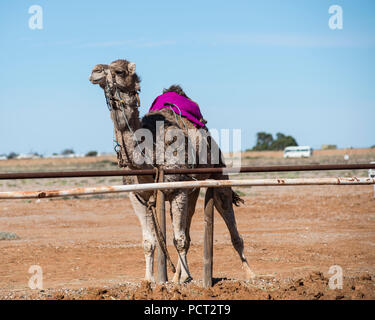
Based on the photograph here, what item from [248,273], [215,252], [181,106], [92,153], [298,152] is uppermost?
[181,106]

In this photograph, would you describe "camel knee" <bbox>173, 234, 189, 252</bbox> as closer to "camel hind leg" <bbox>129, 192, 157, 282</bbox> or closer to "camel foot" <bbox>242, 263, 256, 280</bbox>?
"camel hind leg" <bbox>129, 192, 157, 282</bbox>

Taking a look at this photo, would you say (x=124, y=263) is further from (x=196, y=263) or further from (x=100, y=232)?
(x=100, y=232)

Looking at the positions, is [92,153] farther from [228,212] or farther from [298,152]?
[228,212]

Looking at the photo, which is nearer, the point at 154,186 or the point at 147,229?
the point at 154,186

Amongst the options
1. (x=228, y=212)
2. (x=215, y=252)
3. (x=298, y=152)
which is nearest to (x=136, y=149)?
(x=228, y=212)

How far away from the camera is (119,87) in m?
7.11

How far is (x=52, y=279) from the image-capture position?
362 inches

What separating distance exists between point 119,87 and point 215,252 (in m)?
5.39

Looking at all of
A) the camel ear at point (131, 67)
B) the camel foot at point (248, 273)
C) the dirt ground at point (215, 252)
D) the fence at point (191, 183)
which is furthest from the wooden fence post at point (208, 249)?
the camel ear at point (131, 67)

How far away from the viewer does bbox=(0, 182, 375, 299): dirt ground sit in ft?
20.7

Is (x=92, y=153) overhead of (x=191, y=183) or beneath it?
beneath

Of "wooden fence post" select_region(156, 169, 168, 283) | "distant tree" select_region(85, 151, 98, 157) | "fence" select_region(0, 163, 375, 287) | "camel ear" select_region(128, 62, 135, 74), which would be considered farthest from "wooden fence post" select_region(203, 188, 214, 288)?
"distant tree" select_region(85, 151, 98, 157)

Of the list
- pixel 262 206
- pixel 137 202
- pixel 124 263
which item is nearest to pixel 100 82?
pixel 137 202
